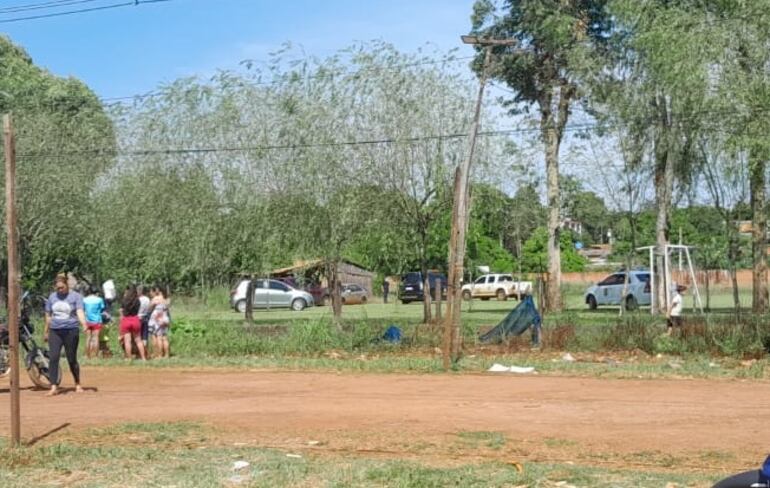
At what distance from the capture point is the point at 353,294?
5572 cm

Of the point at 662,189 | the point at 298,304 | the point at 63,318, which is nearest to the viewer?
the point at 63,318

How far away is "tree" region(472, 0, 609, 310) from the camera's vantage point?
3675 centimetres

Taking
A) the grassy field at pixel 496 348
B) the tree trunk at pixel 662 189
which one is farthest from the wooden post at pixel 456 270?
the tree trunk at pixel 662 189

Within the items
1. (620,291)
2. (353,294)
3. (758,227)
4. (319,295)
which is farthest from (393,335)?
(353,294)

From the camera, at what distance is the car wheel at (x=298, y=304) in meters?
46.1

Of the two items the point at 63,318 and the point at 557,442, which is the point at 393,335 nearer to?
the point at 63,318

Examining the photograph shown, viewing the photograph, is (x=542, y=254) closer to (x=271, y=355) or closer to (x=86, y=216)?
(x=86, y=216)

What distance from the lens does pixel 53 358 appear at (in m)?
15.3

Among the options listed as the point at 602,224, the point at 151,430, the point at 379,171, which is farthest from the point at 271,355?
the point at 602,224

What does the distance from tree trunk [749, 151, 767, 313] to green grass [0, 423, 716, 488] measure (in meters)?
13.0

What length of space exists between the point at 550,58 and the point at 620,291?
33.0ft

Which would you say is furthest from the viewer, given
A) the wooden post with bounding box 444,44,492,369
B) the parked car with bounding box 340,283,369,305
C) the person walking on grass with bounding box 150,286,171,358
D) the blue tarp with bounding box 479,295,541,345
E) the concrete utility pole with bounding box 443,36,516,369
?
the parked car with bounding box 340,283,369,305

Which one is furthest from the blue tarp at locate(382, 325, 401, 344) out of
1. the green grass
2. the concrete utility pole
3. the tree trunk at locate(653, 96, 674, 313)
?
the green grass

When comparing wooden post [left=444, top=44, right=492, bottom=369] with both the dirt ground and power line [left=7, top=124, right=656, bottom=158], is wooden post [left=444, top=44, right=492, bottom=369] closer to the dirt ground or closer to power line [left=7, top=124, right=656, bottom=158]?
the dirt ground
